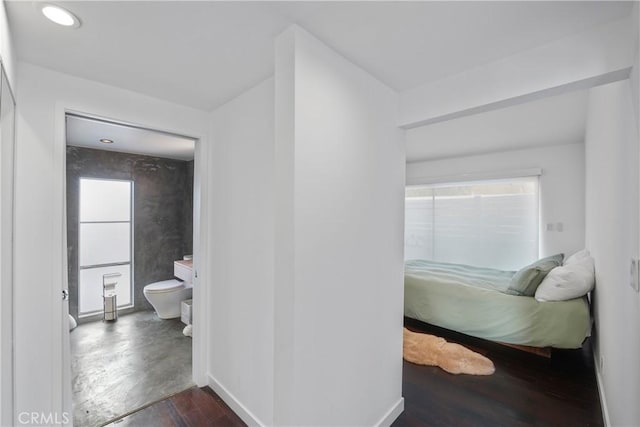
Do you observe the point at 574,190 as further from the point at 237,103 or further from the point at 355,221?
the point at 237,103

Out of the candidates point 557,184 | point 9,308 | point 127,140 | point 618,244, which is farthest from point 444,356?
point 127,140

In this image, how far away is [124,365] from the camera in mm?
2715

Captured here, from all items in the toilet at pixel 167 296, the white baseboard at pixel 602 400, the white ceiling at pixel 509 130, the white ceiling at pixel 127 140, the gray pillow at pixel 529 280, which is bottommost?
the white baseboard at pixel 602 400

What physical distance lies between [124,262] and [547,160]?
6224 millimetres

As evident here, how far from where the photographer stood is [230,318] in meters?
2.16

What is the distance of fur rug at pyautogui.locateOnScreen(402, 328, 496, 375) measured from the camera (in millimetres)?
2635

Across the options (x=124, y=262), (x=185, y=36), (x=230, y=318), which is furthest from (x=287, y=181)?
(x=124, y=262)

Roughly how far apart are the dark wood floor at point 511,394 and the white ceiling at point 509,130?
7.61 feet

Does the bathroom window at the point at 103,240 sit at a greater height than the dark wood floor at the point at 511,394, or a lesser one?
greater

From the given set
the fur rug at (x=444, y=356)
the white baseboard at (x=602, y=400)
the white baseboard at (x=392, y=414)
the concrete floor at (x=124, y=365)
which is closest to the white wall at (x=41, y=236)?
the concrete floor at (x=124, y=365)

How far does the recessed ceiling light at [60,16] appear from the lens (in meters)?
1.20

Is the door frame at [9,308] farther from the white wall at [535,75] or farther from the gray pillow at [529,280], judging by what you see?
the gray pillow at [529,280]

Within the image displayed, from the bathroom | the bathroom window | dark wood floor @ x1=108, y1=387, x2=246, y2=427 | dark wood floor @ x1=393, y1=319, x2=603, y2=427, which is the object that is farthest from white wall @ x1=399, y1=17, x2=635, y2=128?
the bathroom window

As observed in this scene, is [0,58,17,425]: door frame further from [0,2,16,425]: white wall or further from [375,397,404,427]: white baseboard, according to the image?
[375,397,404,427]: white baseboard
